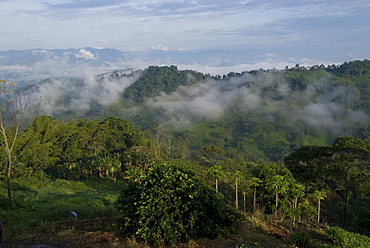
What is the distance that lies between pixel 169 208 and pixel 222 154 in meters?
53.4

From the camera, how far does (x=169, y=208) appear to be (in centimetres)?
753

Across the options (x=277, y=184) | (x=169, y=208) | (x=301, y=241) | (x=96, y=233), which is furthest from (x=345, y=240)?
(x=277, y=184)

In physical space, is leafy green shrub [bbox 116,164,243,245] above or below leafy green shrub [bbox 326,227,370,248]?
above

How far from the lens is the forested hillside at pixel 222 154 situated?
7973mm

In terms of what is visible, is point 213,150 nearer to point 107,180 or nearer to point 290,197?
point 107,180

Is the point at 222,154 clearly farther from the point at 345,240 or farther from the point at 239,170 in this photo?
the point at 345,240

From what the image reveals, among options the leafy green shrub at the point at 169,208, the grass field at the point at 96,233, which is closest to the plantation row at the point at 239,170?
the leafy green shrub at the point at 169,208

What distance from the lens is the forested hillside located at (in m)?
7.97

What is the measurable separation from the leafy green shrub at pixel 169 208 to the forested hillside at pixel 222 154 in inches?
1.2

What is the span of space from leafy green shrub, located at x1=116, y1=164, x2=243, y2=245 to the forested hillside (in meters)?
0.03

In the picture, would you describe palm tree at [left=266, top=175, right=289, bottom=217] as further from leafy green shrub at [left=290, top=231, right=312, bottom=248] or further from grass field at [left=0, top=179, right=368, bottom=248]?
leafy green shrub at [left=290, top=231, right=312, bottom=248]

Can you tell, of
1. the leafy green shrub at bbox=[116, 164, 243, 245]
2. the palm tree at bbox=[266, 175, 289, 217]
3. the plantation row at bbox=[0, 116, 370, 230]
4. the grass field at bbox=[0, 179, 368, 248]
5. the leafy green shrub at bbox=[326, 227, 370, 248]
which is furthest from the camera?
the plantation row at bbox=[0, 116, 370, 230]

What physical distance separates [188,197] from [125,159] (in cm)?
3766

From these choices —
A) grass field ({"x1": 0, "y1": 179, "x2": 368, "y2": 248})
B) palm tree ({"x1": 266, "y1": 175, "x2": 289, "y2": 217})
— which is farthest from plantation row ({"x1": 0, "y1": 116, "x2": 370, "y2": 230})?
grass field ({"x1": 0, "y1": 179, "x2": 368, "y2": 248})
